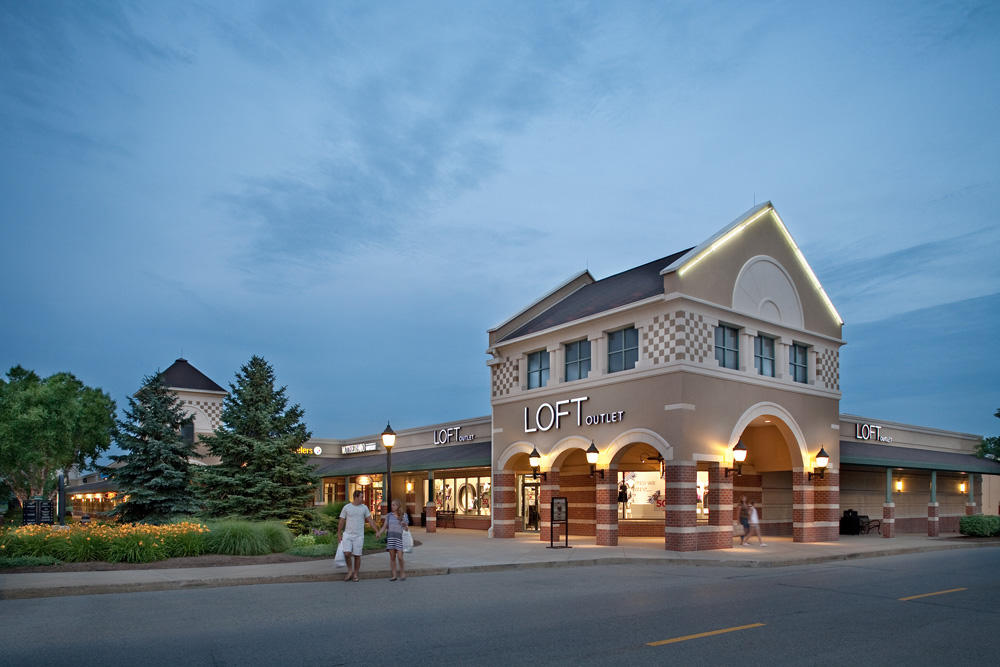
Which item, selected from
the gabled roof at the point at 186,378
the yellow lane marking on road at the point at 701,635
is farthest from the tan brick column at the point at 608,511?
the gabled roof at the point at 186,378

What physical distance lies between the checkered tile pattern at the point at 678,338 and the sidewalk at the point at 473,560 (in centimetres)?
573

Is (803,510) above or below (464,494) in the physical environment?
above

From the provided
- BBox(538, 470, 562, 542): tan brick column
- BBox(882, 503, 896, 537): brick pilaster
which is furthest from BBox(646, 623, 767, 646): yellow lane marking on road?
BBox(882, 503, 896, 537): brick pilaster

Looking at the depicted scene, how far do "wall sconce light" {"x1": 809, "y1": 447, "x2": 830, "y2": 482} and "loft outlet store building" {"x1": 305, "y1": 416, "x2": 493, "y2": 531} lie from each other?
12.1 m

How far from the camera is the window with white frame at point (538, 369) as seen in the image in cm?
2928

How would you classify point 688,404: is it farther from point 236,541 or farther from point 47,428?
point 47,428

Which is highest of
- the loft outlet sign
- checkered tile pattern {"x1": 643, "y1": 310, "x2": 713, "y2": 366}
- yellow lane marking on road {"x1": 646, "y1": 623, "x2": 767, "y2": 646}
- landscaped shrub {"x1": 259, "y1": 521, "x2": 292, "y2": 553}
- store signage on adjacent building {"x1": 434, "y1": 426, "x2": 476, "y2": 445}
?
checkered tile pattern {"x1": 643, "y1": 310, "x2": 713, "y2": 366}

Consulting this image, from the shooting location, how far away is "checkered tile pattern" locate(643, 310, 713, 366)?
23625 millimetres

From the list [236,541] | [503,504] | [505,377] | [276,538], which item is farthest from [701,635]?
[505,377]

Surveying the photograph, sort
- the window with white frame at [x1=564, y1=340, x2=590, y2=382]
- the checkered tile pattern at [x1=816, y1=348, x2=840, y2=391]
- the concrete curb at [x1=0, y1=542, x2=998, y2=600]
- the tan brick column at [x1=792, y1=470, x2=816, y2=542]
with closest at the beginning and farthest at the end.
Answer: the concrete curb at [x1=0, y1=542, x2=998, y2=600], the tan brick column at [x1=792, y1=470, x2=816, y2=542], the window with white frame at [x1=564, y1=340, x2=590, y2=382], the checkered tile pattern at [x1=816, y1=348, x2=840, y2=391]

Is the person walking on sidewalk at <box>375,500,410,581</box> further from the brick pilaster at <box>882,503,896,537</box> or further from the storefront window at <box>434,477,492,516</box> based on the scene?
the brick pilaster at <box>882,503,896,537</box>

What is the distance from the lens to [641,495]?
30.2 m

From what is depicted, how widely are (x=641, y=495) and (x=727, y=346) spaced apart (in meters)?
7.65

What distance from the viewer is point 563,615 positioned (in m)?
11.6
